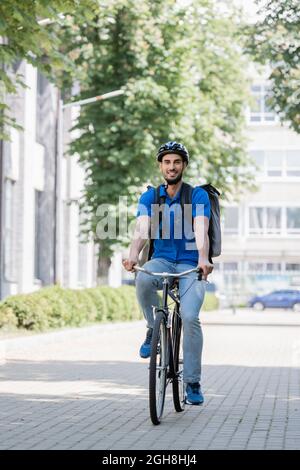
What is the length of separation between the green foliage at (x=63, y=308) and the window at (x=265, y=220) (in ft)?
142

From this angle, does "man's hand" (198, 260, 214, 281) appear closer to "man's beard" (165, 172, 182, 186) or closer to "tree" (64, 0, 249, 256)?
"man's beard" (165, 172, 182, 186)

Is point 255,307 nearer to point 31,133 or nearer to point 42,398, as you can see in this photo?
point 31,133

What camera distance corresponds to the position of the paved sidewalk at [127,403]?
25.5ft

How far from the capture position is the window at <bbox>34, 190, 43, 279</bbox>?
37.1 meters

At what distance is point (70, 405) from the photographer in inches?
396

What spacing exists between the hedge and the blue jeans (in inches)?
439

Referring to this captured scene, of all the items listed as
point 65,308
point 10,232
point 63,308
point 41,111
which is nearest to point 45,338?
point 63,308

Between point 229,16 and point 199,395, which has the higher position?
point 229,16

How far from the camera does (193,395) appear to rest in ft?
29.8

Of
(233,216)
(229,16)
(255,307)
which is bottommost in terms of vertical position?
(255,307)

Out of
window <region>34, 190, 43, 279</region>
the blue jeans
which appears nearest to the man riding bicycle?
the blue jeans

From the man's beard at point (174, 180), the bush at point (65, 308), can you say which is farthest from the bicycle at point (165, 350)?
the bush at point (65, 308)

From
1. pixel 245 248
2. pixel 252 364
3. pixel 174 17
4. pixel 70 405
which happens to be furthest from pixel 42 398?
pixel 245 248
